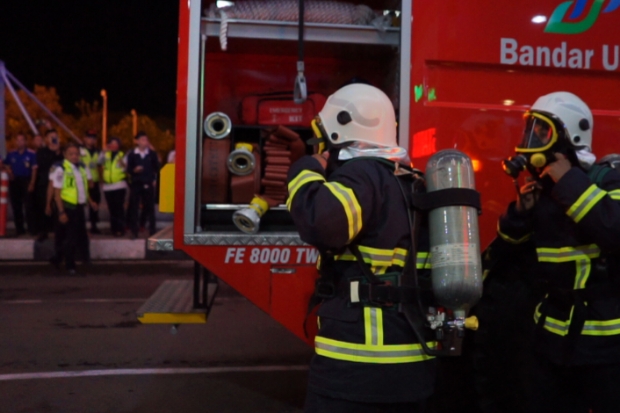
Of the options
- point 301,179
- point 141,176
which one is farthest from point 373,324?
point 141,176

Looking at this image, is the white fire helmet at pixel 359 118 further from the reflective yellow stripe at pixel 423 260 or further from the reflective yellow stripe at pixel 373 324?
the reflective yellow stripe at pixel 373 324

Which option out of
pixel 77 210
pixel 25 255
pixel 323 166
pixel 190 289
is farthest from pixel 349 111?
pixel 25 255

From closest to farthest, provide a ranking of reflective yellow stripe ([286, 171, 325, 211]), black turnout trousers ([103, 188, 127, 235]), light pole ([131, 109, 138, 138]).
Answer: reflective yellow stripe ([286, 171, 325, 211]), black turnout trousers ([103, 188, 127, 235]), light pole ([131, 109, 138, 138])

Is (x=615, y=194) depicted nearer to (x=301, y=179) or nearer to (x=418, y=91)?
(x=418, y=91)

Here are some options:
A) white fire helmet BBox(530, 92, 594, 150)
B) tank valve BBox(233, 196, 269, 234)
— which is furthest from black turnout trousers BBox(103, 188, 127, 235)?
white fire helmet BBox(530, 92, 594, 150)

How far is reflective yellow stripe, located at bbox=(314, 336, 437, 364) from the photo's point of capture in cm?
221

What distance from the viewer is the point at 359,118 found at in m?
2.35

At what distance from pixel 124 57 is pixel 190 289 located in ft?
109

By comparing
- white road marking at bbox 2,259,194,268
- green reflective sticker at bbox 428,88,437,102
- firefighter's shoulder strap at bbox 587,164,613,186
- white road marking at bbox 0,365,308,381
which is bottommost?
white road marking at bbox 0,365,308,381

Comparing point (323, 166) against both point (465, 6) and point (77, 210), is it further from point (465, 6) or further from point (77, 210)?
point (77, 210)

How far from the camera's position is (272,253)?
3371 millimetres

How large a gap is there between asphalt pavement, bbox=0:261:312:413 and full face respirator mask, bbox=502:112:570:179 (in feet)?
7.70

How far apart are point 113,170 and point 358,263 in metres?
9.02

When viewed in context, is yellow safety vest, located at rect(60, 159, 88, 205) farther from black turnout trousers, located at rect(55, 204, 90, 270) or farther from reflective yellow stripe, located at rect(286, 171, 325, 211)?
reflective yellow stripe, located at rect(286, 171, 325, 211)
